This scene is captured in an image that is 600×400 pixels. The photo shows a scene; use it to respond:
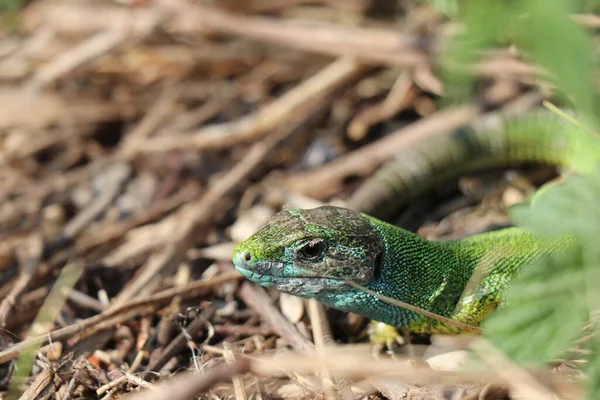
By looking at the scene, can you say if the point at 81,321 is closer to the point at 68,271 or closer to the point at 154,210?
the point at 68,271

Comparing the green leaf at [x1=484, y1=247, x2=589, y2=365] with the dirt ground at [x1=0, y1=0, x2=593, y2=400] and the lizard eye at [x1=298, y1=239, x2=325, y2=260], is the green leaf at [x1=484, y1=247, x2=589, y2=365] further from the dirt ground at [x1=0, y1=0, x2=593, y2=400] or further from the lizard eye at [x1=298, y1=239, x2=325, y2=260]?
the lizard eye at [x1=298, y1=239, x2=325, y2=260]

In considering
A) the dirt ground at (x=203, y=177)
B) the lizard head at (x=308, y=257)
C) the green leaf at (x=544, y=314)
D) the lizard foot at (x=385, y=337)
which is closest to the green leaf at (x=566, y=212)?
the green leaf at (x=544, y=314)

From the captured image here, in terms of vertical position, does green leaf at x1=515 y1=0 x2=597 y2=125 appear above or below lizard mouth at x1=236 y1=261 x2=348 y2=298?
above

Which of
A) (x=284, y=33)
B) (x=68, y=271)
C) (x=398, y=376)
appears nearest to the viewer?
(x=398, y=376)

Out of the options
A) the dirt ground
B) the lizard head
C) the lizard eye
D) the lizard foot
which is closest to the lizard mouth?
the lizard head

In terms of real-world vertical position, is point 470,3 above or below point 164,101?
above

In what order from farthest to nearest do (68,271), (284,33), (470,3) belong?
(284,33), (68,271), (470,3)

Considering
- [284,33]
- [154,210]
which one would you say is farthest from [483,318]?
[284,33]

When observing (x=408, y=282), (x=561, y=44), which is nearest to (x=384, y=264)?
(x=408, y=282)
